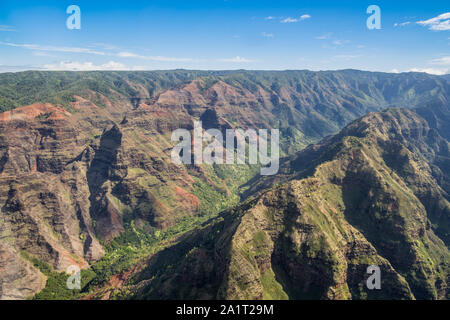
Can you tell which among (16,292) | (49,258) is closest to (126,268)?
(49,258)

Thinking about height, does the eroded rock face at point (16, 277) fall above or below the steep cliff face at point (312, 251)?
below

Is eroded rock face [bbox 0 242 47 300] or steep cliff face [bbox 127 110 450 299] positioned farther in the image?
eroded rock face [bbox 0 242 47 300]

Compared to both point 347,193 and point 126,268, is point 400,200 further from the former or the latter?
point 126,268

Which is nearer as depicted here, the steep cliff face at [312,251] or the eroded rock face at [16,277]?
the steep cliff face at [312,251]

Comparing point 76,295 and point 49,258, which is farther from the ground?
point 49,258

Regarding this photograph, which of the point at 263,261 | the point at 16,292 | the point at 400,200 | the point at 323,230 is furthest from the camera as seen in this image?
the point at 400,200

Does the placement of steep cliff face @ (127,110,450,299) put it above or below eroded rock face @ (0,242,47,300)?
above
